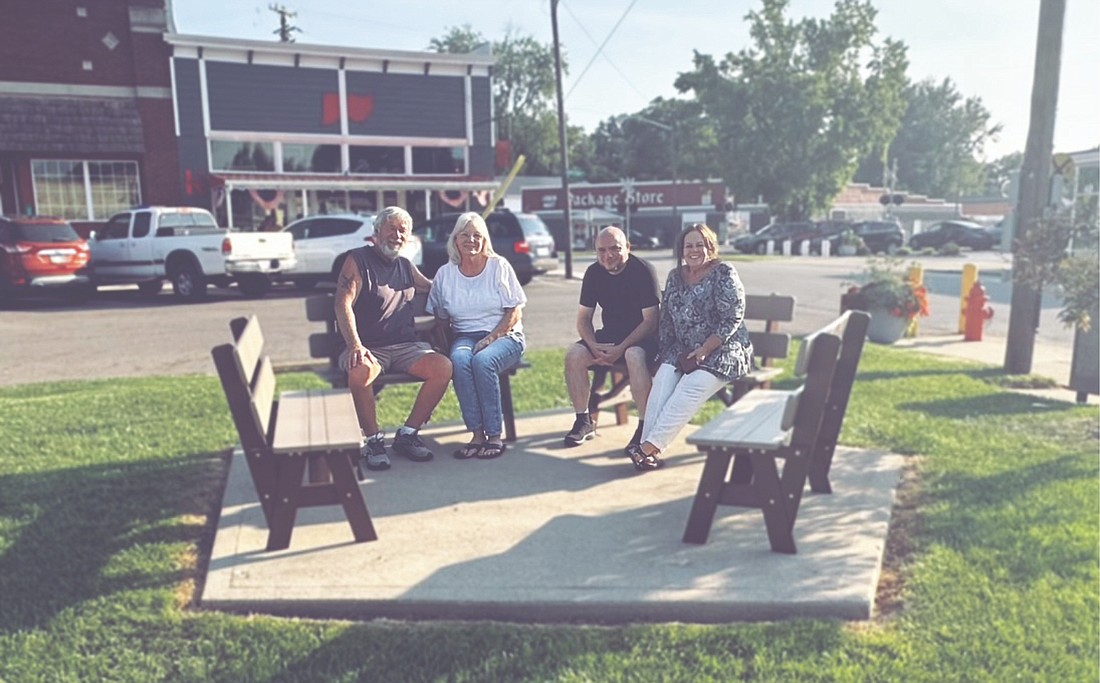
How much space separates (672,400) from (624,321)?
6.5 inches

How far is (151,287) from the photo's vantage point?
68.2 ft

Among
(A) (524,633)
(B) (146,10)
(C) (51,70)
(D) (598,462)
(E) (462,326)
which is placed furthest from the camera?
(B) (146,10)

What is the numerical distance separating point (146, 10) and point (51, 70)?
146 inches

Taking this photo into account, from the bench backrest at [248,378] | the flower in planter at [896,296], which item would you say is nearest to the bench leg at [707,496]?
the bench backrest at [248,378]

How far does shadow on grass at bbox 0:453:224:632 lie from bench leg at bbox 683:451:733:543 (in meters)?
2.70

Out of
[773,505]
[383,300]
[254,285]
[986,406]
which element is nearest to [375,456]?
[383,300]

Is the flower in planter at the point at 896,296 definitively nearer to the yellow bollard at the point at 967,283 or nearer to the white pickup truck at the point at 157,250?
the yellow bollard at the point at 967,283

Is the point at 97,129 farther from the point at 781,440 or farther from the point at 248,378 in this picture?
the point at 781,440

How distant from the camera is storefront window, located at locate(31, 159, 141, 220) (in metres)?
28.1

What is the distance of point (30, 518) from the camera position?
5.28m

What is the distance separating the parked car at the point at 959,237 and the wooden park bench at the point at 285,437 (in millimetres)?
51025

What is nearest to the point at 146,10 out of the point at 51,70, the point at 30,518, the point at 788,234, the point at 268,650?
the point at 51,70

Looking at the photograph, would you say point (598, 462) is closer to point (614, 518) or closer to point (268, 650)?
point (614, 518)

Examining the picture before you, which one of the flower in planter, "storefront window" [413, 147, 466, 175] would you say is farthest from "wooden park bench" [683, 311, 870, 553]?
"storefront window" [413, 147, 466, 175]
